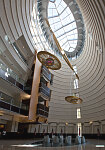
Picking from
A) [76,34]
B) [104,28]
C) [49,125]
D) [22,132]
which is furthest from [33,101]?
[76,34]

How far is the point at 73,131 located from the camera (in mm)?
34625

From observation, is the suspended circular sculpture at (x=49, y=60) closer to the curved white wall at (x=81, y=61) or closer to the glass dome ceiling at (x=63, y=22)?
the curved white wall at (x=81, y=61)

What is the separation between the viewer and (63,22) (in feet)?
123

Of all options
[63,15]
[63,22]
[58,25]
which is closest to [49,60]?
[63,15]

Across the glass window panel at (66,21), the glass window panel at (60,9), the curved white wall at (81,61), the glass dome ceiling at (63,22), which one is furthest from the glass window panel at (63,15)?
the curved white wall at (81,61)

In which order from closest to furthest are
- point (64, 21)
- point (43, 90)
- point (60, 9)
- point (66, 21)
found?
point (43, 90)
point (60, 9)
point (66, 21)
point (64, 21)

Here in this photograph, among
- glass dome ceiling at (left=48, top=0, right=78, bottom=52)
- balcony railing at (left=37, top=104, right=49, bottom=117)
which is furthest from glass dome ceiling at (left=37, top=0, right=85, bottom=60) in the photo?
balcony railing at (left=37, top=104, right=49, bottom=117)

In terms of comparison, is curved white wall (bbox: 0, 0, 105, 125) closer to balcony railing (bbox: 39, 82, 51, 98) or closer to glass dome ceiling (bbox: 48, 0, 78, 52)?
balcony railing (bbox: 39, 82, 51, 98)

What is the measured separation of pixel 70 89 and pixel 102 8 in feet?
95.0

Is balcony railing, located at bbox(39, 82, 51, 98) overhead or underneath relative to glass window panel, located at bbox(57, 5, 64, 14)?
underneath

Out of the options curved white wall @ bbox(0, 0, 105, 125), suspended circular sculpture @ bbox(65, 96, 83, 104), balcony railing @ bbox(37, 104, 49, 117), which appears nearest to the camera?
curved white wall @ bbox(0, 0, 105, 125)

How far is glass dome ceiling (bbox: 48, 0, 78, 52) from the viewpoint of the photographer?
1314 inches

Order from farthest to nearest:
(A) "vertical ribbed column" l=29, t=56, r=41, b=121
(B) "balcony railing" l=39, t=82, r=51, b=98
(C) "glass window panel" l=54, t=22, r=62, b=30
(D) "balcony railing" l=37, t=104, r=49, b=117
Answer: (C) "glass window panel" l=54, t=22, r=62, b=30
(B) "balcony railing" l=39, t=82, r=51, b=98
(D) "balcony railing" l=37, t=104, r=49, b=117
(A) "vertical ribbed column" l=29, t=56, r=41, b=121

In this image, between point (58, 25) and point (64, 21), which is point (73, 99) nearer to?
point (64, 21)
